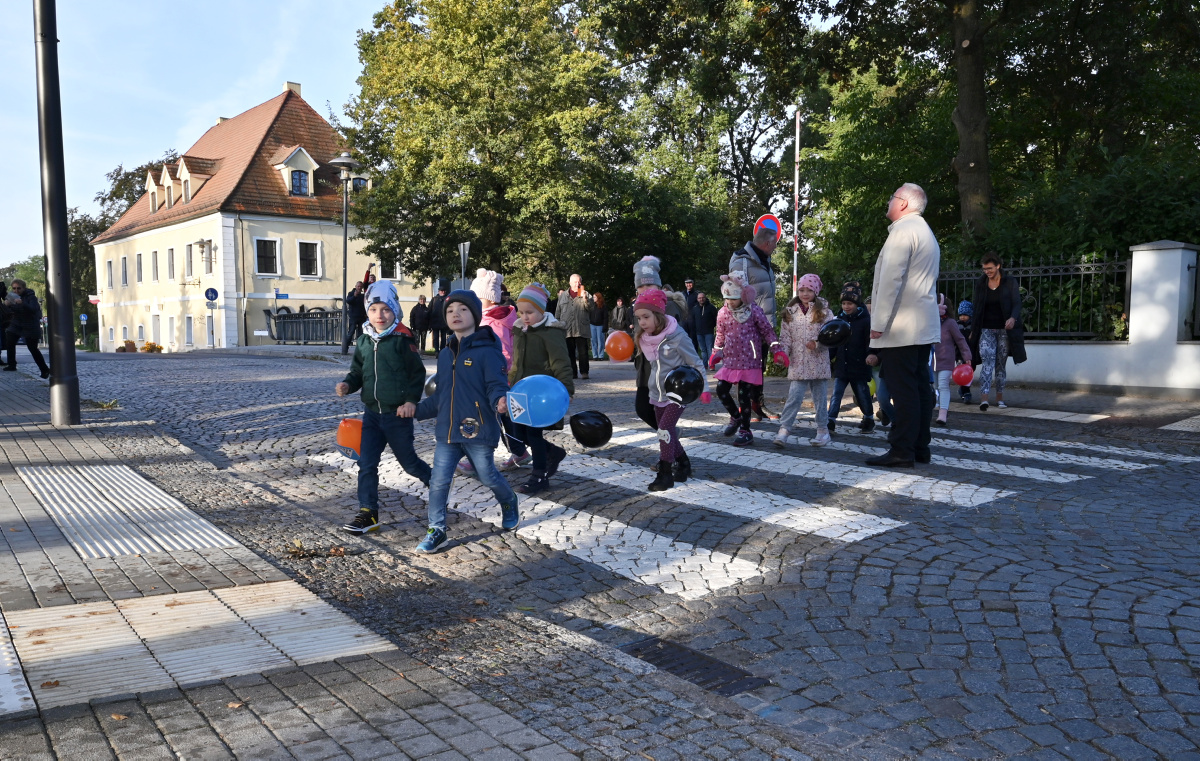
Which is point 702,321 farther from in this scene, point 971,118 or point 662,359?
point 662,359

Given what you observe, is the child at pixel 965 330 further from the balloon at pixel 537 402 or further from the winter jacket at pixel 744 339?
the balloon at pixel 537 402

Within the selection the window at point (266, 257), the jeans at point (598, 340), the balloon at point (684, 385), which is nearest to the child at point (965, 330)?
the balloon at point (684, 385)

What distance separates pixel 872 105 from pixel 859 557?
22195 mm

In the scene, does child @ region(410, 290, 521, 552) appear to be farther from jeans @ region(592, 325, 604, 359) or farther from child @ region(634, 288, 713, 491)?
jeans @ region(592, 325, 604, 359)

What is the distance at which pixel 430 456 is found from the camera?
328 inches

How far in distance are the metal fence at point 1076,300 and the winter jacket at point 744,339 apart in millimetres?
5544

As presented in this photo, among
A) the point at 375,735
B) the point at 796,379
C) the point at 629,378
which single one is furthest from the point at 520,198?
the point at 375,735

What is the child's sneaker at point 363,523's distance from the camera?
587cm

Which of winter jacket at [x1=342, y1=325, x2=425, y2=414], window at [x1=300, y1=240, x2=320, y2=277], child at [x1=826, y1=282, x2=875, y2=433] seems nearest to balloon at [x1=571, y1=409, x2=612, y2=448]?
winter jacket at [x1=342, y1=325, x2=425, y2=414]

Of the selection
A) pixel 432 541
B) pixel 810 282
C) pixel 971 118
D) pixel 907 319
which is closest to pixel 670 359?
pixel 907 319

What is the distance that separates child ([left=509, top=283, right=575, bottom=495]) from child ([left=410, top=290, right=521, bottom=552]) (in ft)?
4.06

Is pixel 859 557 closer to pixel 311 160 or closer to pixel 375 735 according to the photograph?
pixel 375 735

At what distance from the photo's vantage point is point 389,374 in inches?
229

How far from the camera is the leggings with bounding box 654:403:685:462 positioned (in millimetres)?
6777
